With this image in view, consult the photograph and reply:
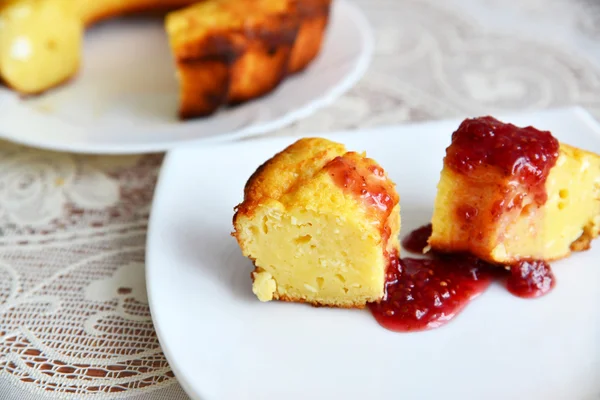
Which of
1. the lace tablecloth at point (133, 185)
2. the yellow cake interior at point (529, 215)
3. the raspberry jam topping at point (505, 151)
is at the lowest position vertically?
the lace tablecloth at point (133, 185)

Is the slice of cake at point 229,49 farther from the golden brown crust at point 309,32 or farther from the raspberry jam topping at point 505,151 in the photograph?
→ the raspberry jam topping at point 505,151

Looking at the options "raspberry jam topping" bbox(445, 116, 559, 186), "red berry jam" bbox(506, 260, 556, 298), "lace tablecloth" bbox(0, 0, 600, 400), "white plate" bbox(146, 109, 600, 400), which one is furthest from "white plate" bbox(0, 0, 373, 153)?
"red berry jam" bbox(506, 260, 556, 298)

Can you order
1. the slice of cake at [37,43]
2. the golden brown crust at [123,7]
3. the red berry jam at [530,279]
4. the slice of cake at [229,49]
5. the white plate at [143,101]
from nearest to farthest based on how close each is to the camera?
the red berry jam at [530,279]
the white plate at [143,101]
the slice of cake at [229,49]
the slice of cake at [37,43]
the golden brown crust at [123,7]

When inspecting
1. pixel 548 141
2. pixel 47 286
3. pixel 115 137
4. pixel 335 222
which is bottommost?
pixel 47 286

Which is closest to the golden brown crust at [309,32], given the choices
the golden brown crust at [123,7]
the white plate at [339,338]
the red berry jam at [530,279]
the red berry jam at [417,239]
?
the golden brown crust at [123,7]

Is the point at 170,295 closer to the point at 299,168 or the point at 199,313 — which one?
the point at 199,313

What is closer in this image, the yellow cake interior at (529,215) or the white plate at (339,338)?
the white plate at (339,338)

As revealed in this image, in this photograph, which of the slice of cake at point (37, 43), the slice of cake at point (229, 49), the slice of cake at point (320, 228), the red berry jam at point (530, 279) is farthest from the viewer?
→ the slice of cake at point (37, 43)

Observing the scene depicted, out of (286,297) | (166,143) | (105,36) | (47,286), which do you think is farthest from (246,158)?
(105,36)
